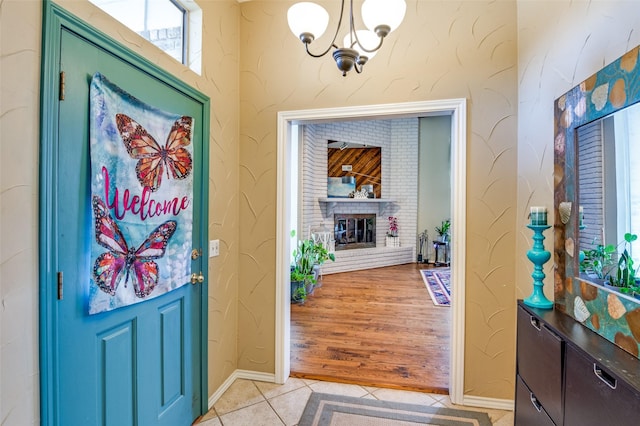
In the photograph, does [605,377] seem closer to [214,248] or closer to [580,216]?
[580,216]

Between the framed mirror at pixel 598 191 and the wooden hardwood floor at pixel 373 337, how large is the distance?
4.72 ft

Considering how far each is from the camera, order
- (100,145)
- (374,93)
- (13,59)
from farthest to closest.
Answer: (374,93)
(100,145)
(13,59)

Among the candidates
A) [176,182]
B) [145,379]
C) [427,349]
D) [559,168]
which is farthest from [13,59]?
[427,349]

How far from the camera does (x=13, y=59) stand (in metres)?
1.03

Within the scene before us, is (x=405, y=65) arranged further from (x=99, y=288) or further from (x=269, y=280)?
(x=99, y=288)

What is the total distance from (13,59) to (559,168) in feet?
7.59

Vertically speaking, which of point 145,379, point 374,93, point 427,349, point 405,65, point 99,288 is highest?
point 405,65

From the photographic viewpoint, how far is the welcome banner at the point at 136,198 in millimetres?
1333

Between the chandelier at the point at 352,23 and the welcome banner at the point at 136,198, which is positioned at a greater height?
the chandelier at the point at 352,23

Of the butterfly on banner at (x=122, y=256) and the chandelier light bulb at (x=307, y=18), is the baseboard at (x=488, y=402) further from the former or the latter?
the chandelier light bulb at (x=307, y=18)

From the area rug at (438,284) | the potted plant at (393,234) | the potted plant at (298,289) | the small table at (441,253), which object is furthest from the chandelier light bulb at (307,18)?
the small table at (441,253)

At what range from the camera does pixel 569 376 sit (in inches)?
46.7

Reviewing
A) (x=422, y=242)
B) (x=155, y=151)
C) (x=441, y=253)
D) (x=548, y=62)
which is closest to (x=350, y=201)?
(x=422, y=242)

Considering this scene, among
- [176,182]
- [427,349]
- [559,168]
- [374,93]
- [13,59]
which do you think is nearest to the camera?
[13,59]
